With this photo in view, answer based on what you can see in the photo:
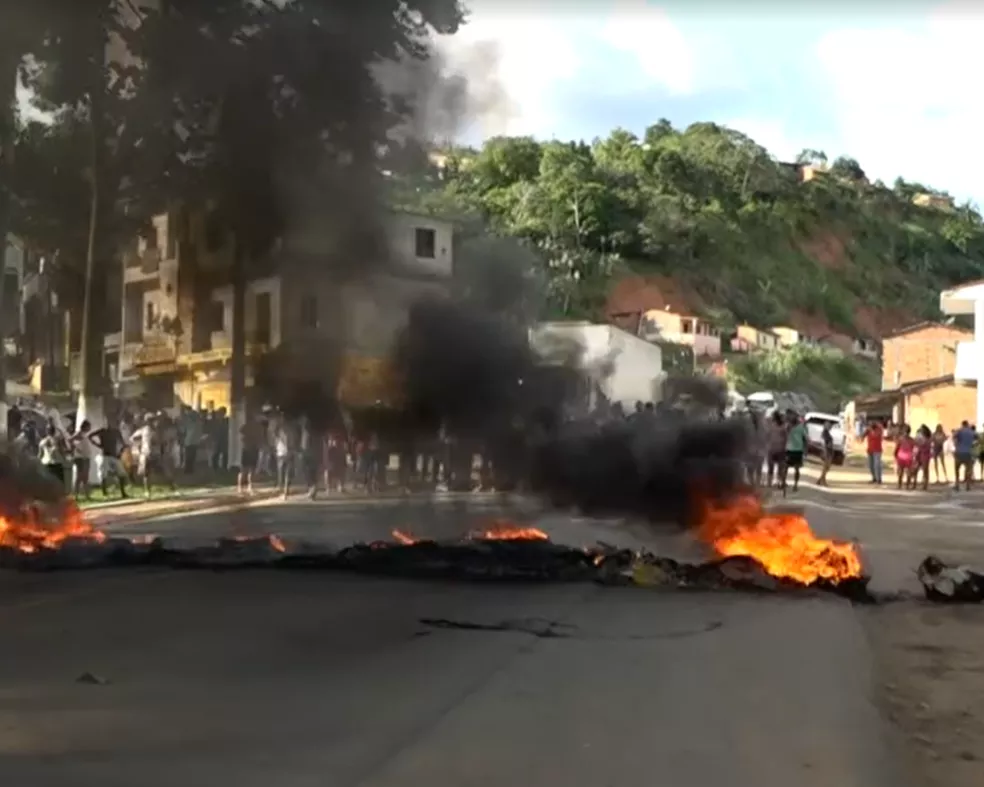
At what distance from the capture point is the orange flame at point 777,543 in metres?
9.57

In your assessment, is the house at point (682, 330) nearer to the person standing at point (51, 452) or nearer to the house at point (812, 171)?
the house at point (812, 171)

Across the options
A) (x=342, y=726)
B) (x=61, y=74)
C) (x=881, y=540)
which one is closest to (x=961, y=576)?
(x=881, y=540)

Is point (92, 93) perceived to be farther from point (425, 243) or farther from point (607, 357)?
point (607, 357)

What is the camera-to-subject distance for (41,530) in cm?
1157

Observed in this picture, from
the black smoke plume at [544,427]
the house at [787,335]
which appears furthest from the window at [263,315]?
the house at [787,335]

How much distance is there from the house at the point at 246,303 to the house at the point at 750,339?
354 centimetres

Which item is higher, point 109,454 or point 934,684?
point 109,454

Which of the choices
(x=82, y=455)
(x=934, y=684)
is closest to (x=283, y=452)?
(x=82, y=455)

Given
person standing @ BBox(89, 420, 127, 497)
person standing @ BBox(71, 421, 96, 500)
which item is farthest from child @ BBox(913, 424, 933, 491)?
person standing @ BBox(71, 421, 96, 500)

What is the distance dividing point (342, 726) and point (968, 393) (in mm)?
22330

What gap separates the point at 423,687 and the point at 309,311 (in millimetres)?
6021

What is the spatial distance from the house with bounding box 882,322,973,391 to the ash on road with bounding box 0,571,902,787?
10237 mm

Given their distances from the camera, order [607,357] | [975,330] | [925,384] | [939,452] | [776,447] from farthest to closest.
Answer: [925,384], [939,452], [975,330], [776,447], [607,357]

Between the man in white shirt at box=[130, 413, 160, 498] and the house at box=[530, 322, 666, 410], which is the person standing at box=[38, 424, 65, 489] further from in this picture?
the house at box=[530, 322, 666, 410]
